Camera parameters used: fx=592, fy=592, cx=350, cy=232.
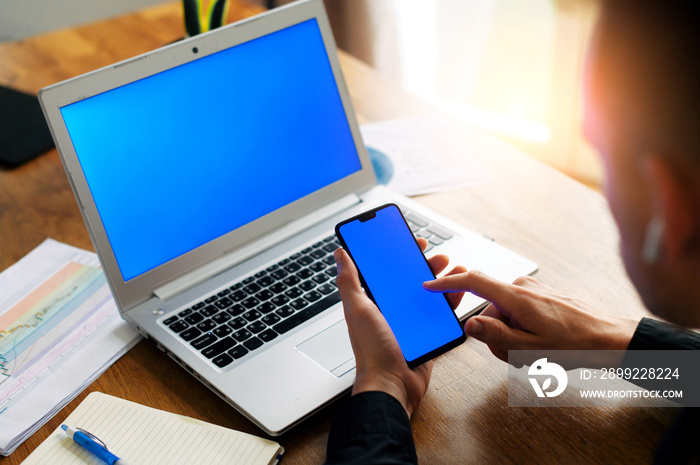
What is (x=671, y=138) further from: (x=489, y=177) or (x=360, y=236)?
(x=489, y=177)

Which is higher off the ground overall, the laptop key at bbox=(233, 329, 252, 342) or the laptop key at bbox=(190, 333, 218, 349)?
the laptop key at bbox=(190, 333, 218, 349)

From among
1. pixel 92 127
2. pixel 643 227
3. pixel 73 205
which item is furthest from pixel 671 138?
pixel 73 205

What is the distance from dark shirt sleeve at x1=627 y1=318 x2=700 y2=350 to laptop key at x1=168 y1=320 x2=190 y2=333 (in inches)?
22.6

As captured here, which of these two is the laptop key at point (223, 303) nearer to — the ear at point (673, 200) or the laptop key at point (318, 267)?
the laptop key at point (318, 267)

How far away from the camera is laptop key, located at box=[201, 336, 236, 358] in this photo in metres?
0.76

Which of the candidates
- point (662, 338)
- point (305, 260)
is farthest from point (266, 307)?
point (662, 338)

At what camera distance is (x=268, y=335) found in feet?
2.60

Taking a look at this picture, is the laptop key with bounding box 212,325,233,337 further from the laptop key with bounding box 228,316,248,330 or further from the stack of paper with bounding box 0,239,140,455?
the stack of paper with bounding box 0,239,140,455

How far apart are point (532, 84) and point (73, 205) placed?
198cm

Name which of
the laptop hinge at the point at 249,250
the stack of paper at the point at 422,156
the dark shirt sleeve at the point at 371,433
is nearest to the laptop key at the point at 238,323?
the laptop hinge at the point at 249,250

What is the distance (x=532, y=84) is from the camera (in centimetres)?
250

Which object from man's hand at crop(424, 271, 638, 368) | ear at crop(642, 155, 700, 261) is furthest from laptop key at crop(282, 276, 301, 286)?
ear at crop(642, 155, 700, 261)

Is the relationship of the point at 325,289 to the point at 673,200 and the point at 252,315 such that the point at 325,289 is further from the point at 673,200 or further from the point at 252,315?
the point at 673,200

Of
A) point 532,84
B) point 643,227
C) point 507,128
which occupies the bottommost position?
point 507,128
